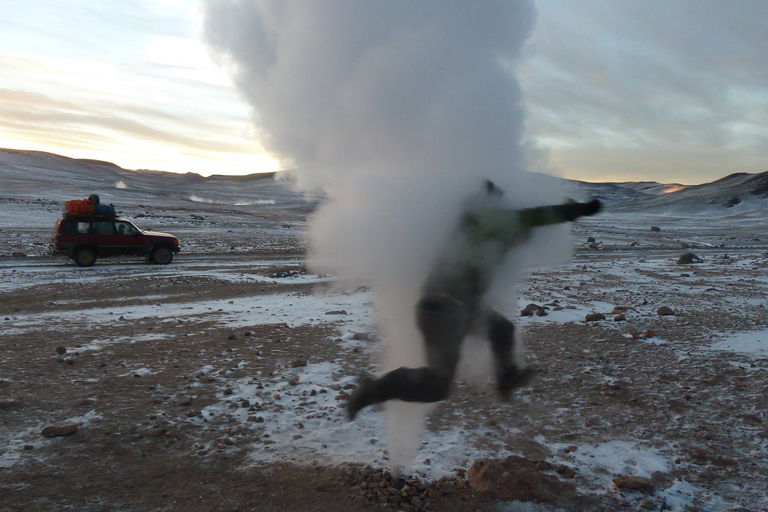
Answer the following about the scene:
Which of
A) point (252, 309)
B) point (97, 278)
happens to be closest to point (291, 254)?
point (97, 278)

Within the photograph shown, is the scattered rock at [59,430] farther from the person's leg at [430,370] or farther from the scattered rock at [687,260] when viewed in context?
the scattered rock at [687,260]

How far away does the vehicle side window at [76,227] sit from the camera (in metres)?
18.3

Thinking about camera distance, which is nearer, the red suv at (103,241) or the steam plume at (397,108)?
the steam plume at (397,108)

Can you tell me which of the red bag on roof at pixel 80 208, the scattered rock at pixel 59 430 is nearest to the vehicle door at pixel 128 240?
the red bag on roof at pixel 80 208

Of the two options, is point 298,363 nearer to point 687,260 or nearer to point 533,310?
point 533,310

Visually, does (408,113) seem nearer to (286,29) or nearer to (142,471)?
(286,29)

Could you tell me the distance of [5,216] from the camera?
34.3m

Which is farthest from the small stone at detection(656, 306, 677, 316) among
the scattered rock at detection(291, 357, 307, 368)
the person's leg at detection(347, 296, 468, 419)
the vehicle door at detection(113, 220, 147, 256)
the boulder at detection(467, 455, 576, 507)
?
the vehicle door at detection(113, 220, 147, 256)

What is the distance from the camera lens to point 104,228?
18953mm

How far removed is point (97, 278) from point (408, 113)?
15.2m

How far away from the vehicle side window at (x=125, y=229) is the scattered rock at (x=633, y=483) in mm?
19543

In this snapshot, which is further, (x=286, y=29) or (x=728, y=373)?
(x=728, y=373)

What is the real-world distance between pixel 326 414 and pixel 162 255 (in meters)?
16.2

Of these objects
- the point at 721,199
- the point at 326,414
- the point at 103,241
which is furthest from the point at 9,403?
the point at 721,199
